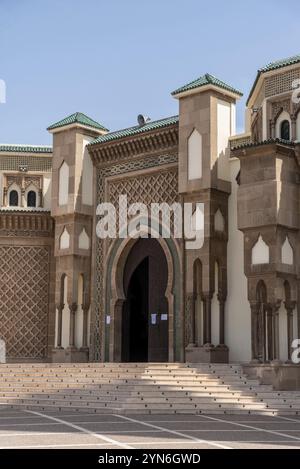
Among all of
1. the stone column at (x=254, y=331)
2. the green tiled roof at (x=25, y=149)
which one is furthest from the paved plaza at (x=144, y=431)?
the green tiled roof at (x=25, y=149)

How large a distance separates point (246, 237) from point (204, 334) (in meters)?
2.14

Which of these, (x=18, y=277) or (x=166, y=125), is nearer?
(x=166, y=125)

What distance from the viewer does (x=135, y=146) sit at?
53.0ft

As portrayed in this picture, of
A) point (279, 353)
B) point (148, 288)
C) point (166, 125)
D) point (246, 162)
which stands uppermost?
point (166, 125)

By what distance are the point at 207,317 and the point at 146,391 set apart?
2598 millimetres

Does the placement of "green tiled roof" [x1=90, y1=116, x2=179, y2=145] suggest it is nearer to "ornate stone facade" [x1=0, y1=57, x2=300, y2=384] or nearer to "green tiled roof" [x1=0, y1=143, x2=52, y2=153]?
"ornate stone facade" [x1=0, y1=57, x2=300, y2=384]

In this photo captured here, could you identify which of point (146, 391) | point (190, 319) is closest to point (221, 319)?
point (190, 319)

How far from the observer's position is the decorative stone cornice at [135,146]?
15.5m

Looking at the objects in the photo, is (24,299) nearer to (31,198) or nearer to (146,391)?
(31,198)

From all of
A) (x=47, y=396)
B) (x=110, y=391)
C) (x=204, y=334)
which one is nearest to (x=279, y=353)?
(x=204, y=334)

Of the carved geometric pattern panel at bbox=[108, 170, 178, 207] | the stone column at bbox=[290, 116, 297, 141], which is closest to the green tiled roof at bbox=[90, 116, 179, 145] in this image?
the carved geometric pattern panel at bbox=[108, 170, 178, 207]

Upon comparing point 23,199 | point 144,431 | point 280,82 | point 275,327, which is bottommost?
point 144,431

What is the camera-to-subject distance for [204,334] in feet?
45.9
